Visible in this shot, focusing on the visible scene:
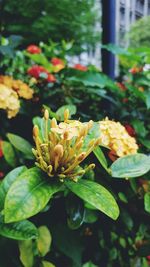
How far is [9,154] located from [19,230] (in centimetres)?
34

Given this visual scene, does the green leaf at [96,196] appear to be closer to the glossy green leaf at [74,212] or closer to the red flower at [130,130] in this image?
the glossy green leaf at [74,212]

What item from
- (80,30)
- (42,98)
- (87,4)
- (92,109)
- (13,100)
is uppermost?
(13,100)

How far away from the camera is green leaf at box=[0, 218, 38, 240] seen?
2.39ft

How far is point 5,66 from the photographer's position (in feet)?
5.82

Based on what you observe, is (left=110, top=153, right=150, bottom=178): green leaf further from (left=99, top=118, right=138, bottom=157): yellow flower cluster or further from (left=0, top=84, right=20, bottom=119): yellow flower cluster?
(left=0, top=84, right=20, bottom=119): yellow flower cluster

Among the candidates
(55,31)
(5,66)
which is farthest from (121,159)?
(55,31)

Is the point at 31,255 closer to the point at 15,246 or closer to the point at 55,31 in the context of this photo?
the point at 15,246

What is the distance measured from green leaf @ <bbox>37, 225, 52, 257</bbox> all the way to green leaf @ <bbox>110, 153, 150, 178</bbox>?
0.22 metres

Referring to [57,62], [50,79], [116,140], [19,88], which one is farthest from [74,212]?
[57,62]

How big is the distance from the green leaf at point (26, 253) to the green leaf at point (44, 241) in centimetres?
4

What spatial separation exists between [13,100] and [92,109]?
1.70 ft

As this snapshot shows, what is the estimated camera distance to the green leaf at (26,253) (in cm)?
83

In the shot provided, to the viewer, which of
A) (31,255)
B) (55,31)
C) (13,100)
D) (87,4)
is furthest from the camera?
(87,4)

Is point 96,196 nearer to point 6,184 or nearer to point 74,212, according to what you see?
point 74,212
